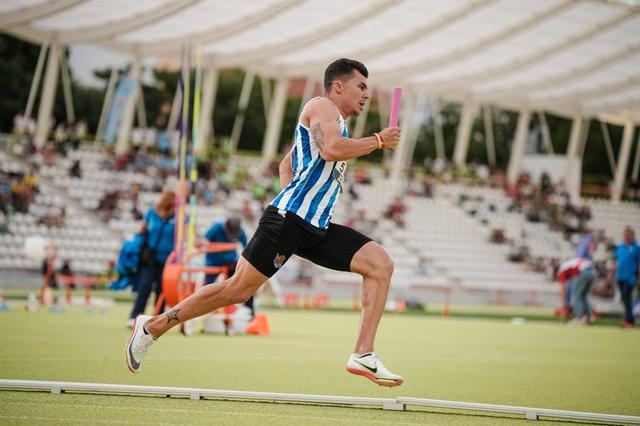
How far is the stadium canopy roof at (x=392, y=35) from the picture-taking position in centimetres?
2862

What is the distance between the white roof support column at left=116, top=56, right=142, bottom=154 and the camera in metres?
35.3

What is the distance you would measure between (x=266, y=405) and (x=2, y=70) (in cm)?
4598

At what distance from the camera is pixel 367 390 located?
7613 millimetres

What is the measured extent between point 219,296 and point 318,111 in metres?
1.43

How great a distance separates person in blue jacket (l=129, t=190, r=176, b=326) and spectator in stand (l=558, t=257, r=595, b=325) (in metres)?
10.7

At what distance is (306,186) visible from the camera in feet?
21.0

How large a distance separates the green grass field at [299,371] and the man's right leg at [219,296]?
0.61 metres

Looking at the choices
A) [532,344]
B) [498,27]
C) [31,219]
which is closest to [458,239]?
[498,27]

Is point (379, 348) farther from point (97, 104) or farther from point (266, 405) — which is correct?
point (97, 104)

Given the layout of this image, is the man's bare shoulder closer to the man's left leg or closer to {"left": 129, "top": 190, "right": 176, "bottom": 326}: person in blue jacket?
the man's left leg

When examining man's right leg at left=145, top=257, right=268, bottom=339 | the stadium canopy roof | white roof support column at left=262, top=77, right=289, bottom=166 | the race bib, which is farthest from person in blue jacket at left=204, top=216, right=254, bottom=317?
white roof support column at left=262, top=77, right=289, bottom=166

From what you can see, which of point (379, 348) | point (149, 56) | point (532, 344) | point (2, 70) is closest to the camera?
point (379, 348)

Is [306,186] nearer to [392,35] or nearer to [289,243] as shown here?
[289,243]

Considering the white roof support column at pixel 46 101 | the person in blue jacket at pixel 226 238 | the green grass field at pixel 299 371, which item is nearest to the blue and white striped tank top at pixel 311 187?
the green grass field at pixel 299 371
